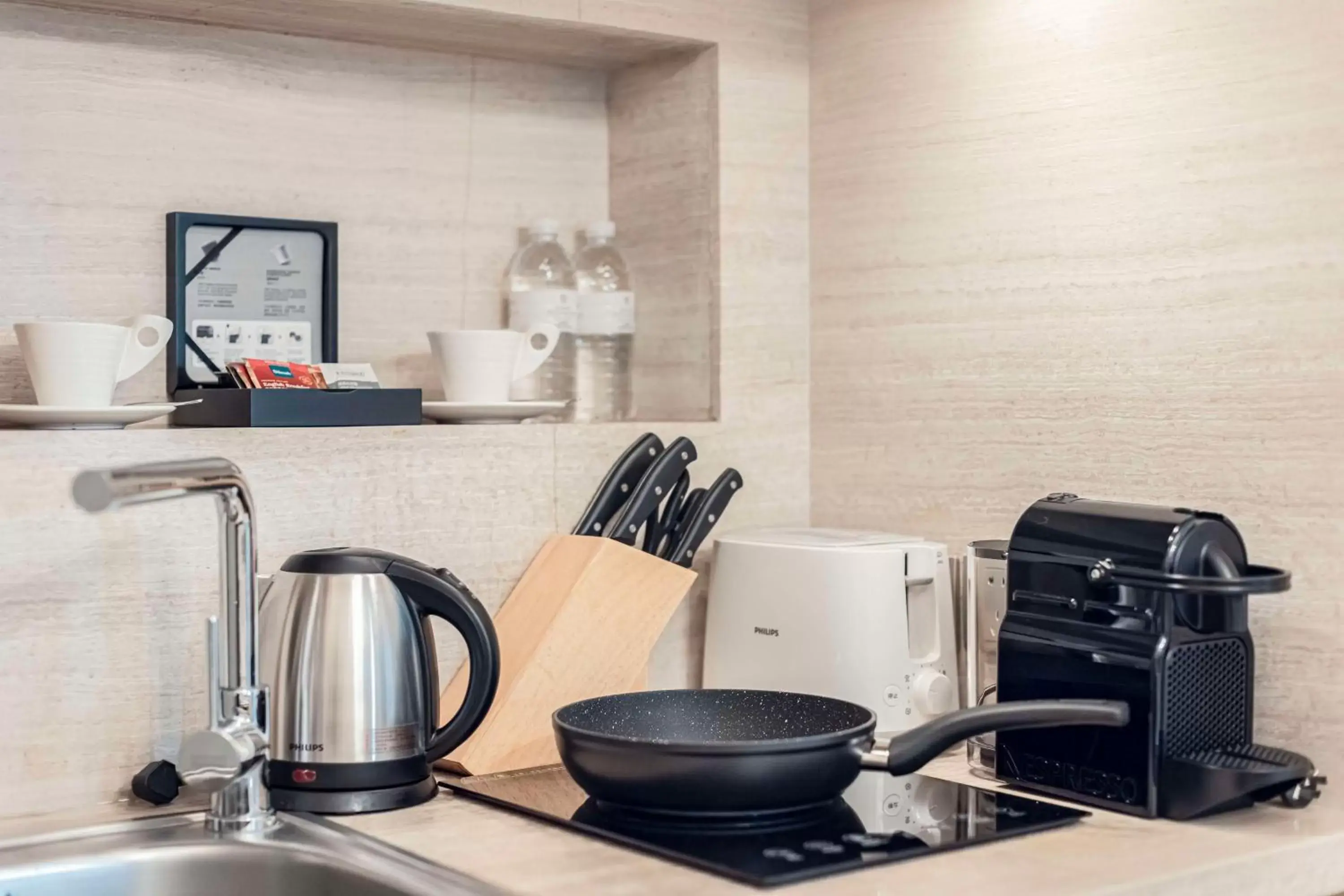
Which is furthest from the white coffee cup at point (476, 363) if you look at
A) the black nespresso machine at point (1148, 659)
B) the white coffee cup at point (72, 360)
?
the black nespresso machine at point (1148, 659)

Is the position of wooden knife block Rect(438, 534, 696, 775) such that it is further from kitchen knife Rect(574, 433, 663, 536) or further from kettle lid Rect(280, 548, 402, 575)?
kettle lid Rect(280, 548, 402, 575)

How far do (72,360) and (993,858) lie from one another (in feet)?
2.84

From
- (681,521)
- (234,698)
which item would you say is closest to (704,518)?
(681,521)

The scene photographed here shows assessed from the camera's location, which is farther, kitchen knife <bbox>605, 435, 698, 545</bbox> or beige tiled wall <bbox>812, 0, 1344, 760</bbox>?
kitchen knife <bbox>605, 435, 698, 545</bbox>

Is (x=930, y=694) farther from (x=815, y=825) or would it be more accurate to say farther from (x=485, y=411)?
(x=485, y=411)

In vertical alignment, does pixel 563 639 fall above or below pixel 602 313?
below

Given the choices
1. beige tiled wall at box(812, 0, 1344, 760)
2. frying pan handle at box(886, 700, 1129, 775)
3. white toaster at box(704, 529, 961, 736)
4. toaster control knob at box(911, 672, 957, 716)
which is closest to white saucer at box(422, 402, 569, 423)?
white toaster at box(704, 529, 961, 736)

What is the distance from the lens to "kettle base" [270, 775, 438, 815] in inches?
→ 51.6

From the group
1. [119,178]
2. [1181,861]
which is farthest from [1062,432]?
[119,178]

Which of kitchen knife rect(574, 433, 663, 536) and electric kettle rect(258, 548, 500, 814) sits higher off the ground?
kitchen knife rect(574, 433, 663, 536)

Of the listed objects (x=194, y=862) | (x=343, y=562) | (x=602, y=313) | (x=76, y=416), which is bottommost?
(x=194, y=862)

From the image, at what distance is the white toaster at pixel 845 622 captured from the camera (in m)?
1.53

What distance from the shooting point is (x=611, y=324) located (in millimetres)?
1818

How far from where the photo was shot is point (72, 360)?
4.40 feet
